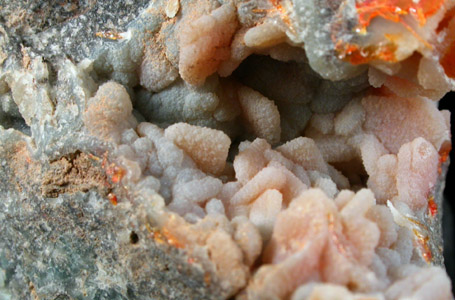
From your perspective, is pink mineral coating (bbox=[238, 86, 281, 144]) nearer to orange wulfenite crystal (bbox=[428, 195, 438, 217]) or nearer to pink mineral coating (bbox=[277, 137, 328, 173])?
pink mineral coating (bbox=[277, 137, 328, 173])

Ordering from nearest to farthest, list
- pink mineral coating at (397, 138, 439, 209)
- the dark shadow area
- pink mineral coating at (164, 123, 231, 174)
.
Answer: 1. pink mineral coating at (164, 123, 231, 174)
2. pink mineral coating at (397, 138, 439, 209)
3. the dark shadow area

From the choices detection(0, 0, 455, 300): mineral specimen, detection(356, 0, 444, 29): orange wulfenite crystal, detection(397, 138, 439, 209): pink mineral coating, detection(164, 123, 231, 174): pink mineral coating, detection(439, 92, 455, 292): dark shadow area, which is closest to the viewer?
detection(0, 0, 455, 300): mineral specimen

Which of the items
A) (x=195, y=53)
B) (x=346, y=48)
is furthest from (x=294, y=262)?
(x=195, y=53)

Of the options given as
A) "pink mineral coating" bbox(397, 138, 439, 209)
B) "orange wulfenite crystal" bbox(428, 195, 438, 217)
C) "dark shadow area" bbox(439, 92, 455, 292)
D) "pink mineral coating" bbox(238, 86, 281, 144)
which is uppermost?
"pink mineral coating" bbox(238, 86, 281, 144)

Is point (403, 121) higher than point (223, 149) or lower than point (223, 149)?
lower

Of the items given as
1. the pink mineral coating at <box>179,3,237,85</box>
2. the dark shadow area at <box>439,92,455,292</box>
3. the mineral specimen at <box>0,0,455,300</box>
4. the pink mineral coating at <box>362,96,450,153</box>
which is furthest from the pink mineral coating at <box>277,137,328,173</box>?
the dark shadow area at <box>439,92,455,292</box>

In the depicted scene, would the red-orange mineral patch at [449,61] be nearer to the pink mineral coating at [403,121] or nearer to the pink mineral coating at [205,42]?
the pink mineral coating at [403,121]

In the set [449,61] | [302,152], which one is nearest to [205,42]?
[302,152]

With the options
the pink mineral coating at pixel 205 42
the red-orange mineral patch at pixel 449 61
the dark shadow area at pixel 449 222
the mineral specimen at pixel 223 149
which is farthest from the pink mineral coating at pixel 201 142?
the dark shadow area at pixel 449 222

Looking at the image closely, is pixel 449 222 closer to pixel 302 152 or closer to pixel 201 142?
pixel 302 152
